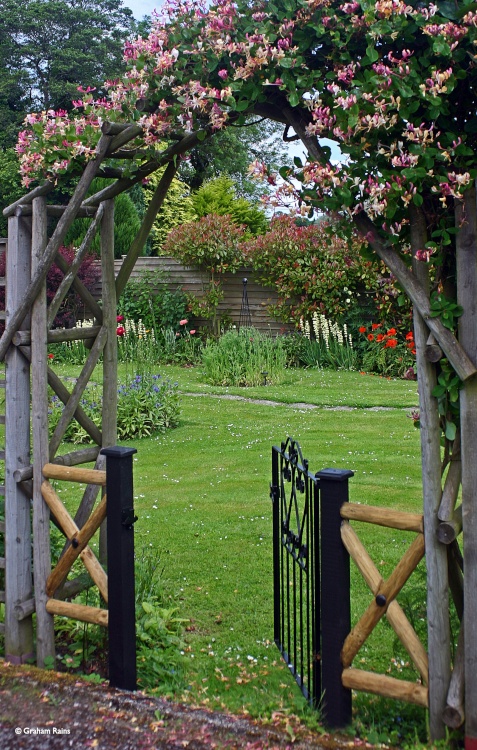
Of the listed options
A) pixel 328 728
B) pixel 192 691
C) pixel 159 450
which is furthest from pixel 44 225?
pixel 159 450

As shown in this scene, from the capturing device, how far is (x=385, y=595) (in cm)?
318

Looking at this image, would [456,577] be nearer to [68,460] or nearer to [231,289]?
[68,460]

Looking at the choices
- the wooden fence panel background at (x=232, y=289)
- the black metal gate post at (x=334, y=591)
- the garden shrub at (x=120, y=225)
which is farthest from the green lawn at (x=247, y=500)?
the garden shrub at (x=120, y=225)

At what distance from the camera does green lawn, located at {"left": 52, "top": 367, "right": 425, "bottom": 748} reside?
3986 mm

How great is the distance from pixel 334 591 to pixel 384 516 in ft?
1.20

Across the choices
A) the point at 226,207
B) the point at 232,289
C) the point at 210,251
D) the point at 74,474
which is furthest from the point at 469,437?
the point at 226,207

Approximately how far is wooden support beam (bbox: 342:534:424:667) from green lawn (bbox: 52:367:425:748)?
0.40 metres

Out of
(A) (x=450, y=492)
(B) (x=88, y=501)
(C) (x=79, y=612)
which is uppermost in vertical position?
(A) (x=450, y=492)

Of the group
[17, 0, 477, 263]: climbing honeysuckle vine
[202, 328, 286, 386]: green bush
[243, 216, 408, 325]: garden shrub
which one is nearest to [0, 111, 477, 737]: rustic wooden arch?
[17, 0, 477, 263]: climbing honeysuckle vine

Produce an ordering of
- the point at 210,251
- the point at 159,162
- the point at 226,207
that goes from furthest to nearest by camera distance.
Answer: the point at 226,207 → the point at 210,251 → the point at 159,162

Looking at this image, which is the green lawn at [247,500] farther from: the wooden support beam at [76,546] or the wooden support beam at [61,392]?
the wooden support beam at [61,392]

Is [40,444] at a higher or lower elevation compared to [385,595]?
higher

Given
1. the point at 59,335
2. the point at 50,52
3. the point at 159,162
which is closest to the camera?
the point at 159,162

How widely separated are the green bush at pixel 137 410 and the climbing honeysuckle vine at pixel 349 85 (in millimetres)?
5759
